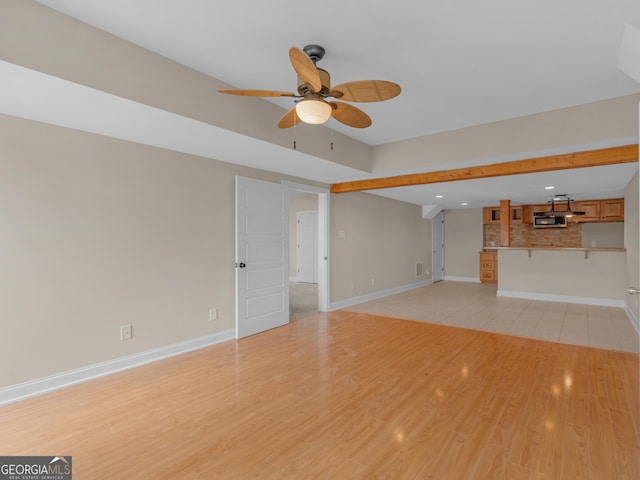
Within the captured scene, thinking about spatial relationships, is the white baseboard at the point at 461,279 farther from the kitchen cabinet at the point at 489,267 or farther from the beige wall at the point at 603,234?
the beige wall at the point at 603,234

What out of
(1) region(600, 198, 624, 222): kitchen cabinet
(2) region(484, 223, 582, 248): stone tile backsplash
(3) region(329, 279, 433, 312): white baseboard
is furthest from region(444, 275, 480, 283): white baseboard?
(1) region(600, 198, 624, 222): kitchen cabinet

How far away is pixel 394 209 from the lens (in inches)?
311

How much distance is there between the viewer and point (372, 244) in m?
7.08

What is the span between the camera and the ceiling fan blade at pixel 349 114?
2.41 m

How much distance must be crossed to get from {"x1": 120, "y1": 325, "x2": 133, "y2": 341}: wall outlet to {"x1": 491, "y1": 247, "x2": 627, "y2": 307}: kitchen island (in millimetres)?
7161

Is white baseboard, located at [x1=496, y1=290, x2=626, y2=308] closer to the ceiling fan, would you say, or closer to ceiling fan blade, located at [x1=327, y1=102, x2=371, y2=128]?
ceiling fan blade, located at [x1=327, y1=102, x2=371, y2=128]

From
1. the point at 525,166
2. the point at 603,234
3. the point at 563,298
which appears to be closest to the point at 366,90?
the point at 525,166

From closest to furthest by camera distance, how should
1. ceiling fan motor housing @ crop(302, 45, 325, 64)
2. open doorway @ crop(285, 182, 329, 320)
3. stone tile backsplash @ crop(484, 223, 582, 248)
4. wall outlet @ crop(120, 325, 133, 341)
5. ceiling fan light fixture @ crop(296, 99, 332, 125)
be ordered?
ceiling fan light fixture @ crop(296, 99, 332, 125)
ceiling fan motor housing @ crop(302, 45, 325, 64)
wall outlet @ crop(120, 325, 133, 341)
stone tile backsplash @ crop(484, 223, 582, 248)
open doorway @ crop(285, 182, 329, 320)

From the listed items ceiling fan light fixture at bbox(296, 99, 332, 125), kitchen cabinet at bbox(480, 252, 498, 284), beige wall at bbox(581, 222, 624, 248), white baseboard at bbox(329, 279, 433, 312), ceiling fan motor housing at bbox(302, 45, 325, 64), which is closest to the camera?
ceiling fan light fixture at bbox(296, 99, 332, 125)

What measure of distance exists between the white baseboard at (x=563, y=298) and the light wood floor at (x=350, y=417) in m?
3.30

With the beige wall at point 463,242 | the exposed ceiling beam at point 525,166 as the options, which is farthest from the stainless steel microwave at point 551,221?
the exposed ceiling beam at point 525,166

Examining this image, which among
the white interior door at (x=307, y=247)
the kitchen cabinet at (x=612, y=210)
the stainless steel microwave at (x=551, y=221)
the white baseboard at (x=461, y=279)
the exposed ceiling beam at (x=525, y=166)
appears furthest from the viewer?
the white baseboard at (x=461, y=279)

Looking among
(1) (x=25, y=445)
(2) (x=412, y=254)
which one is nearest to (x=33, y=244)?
(1) (x=25, y=445)

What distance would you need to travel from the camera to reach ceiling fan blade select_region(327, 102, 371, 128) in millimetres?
2408
